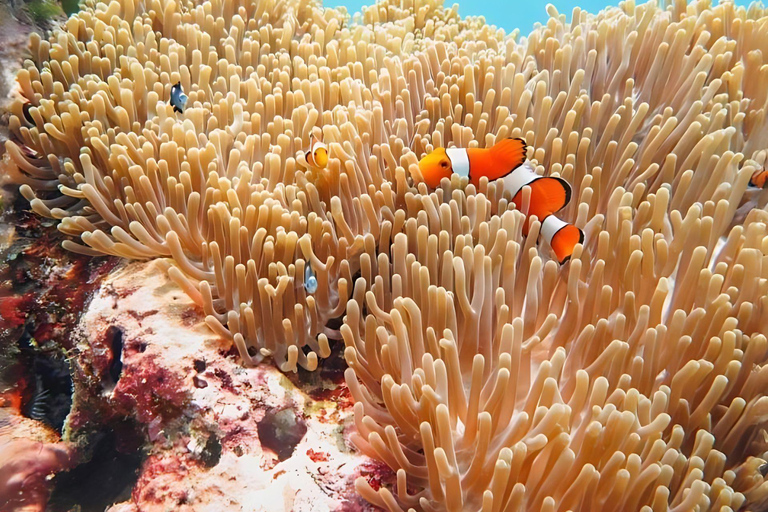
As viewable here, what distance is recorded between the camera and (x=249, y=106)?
5.59 feet

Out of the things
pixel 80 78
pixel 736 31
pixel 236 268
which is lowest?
pixel 236 268

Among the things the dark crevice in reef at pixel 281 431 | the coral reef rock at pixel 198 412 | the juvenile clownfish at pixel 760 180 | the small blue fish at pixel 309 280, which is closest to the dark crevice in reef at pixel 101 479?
the coral reef rock at pixel 198 412

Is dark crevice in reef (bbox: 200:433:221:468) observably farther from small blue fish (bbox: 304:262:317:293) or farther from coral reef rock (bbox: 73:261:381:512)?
small blue fish (bbox: 304:262:317:293)

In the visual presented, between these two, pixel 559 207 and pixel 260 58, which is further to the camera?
pixel 260 58

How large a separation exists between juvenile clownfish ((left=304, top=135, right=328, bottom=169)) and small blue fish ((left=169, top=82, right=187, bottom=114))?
0.53m

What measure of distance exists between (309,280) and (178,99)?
860 millimetres

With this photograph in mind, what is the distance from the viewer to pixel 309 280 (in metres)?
1.29

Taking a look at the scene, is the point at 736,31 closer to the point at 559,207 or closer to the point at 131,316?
the point at 559,207

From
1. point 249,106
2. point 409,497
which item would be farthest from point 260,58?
point 409,497

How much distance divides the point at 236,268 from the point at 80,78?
1087mm

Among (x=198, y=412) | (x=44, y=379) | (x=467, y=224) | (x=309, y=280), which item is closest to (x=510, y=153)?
(x=467, y=224)

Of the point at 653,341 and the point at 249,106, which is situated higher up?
the point at 249,106

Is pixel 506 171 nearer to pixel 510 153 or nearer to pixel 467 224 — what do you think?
pixel 510 153

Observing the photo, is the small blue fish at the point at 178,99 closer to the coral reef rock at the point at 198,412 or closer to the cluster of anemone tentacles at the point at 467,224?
the cluster of anemone tentacles at the point at 467,224
